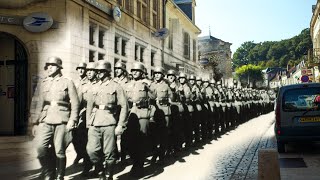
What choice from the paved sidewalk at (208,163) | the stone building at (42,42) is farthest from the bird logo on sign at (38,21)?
the paved sidewalk at (208,163)

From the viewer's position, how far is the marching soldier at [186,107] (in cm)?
1039

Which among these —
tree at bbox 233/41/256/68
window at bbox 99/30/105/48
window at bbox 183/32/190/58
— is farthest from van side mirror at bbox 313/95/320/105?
tree at bbox 233/41/256/68

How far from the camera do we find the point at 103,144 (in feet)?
19.7

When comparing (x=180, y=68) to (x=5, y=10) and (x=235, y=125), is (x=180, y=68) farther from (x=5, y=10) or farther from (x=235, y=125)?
(x=5, y=10)

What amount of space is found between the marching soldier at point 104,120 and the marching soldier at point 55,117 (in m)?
0.29

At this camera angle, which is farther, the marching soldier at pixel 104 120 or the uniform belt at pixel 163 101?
the uniform belt at pixel 163 101

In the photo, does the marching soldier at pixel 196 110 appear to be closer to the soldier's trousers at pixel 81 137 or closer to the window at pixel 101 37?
the window at pixel 101 37

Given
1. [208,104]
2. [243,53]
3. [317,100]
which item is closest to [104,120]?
[317,100]

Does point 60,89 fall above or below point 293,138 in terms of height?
above

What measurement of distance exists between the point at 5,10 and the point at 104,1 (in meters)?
3.96

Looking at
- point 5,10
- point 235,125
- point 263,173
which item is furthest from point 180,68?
point 263,173

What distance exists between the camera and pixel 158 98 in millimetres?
8594

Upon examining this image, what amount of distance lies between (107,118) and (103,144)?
0.37 meters

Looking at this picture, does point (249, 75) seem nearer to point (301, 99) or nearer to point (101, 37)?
point (101, 37)
